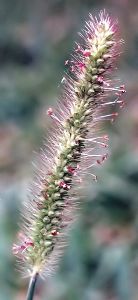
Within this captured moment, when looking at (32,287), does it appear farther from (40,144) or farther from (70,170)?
(40,144)

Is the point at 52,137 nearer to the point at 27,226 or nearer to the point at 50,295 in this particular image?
the point at 27,226

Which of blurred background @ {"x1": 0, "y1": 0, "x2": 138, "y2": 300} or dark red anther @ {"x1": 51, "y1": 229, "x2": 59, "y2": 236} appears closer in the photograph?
dark red anther @ {"x1": 51, "y1": 229, "x2": 59, "y2": 236}

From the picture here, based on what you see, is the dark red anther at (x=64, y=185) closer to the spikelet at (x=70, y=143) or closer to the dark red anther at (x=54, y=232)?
the spikelet at (x=70, y=143)

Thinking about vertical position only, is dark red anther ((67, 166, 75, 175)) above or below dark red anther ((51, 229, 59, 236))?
above

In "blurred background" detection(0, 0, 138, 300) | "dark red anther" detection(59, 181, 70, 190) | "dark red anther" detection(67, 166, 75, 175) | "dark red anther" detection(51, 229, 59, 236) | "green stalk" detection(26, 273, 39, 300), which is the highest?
"blurred background" detection(0, 0, 138, 300)

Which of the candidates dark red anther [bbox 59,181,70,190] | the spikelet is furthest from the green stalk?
dark red anther [bbox 59,181,70,190]

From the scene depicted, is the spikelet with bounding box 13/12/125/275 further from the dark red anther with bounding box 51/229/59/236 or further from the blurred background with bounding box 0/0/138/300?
the blurred background with bounding box 0/0/138/300

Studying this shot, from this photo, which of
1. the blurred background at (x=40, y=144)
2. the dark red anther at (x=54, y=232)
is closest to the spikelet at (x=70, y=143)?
the dark red anther at (x=54, y=232)
